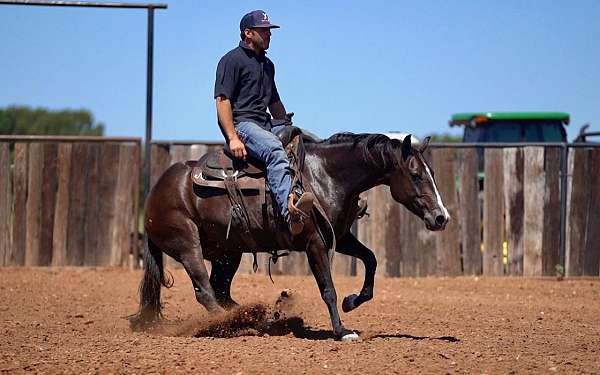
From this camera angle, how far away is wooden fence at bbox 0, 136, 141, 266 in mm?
14055

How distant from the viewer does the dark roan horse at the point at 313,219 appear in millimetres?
8133

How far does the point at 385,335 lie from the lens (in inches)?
329

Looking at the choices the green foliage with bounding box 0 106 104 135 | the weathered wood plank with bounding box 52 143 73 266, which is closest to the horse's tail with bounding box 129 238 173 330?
the weathered wood plank with bounding box 52 143 73 266

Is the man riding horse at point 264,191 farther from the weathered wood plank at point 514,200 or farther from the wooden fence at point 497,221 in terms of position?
the weathered wood plank at point 514,200

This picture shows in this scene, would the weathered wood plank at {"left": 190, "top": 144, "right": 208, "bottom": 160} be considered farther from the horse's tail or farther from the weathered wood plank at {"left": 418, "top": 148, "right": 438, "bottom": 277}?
the horse's tail

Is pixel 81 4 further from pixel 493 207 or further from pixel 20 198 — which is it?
pixel 493 207

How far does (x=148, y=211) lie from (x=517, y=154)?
21.9 ft

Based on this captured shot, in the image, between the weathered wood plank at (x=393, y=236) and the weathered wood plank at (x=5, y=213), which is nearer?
the weathered wood plank at (x=393, y=236)

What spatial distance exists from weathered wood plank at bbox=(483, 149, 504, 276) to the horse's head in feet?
19.2

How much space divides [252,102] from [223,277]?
1784 mm

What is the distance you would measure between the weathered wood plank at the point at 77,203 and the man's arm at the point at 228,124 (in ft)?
20.4

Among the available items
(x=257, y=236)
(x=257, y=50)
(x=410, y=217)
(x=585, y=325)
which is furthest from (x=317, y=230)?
(x=410, y=217)

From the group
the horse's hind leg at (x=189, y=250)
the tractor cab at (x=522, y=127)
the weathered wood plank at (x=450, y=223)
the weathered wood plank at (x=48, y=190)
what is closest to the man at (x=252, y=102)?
the horse's hind leg at (x=189, y=250)

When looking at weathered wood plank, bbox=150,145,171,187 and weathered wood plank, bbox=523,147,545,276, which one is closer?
weathered wood plank, bbox=523,147,545,276
